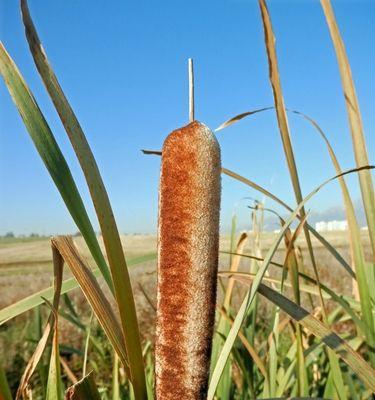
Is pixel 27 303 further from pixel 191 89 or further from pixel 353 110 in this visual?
pixel 353 110

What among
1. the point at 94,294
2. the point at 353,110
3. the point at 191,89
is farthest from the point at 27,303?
the point at 353,110

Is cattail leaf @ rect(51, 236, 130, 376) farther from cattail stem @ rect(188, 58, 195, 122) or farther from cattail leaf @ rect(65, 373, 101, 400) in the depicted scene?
cattail stem @ rect(188, 58, 195, 122)

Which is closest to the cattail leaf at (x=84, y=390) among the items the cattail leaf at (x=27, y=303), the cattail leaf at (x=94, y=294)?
the cattail leaf at (x=94, y=294)

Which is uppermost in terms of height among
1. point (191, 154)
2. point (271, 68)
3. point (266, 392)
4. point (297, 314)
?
point (271, 68)

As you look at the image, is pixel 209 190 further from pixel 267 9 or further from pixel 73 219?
pixel 267 9

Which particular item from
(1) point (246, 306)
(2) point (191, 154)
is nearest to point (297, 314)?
(1) point (246, 306)

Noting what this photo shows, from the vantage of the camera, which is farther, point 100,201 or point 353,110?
point 353,110

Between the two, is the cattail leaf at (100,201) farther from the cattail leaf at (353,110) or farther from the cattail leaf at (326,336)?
the cattail leaf at (353,110)

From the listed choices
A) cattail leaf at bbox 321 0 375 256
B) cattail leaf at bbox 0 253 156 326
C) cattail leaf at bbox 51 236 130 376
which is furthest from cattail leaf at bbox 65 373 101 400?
cattail leaf at bbox 321 0 375 256
